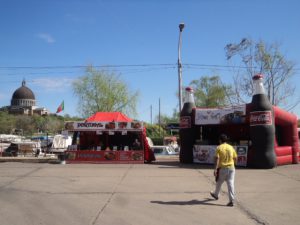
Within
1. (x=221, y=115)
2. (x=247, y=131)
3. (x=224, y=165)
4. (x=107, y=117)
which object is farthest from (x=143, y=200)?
(x=107, y=117)

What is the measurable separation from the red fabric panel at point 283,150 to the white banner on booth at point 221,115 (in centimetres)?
217

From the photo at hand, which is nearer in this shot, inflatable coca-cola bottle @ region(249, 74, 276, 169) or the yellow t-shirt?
the yellow t-shirt

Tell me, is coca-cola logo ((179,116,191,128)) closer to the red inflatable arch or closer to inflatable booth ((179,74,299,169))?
inflatable booth ((179,74,299,169))

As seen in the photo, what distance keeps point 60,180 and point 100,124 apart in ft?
30.2

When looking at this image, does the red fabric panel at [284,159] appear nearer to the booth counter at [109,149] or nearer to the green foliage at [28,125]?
the booth counter at [109,149]

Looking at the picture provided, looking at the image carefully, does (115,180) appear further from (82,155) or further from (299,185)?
(82,155)

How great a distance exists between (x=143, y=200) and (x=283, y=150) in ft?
38.9

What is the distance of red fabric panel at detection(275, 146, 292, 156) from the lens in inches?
772

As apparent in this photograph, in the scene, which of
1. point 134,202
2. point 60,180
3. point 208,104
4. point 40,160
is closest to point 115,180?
point 60,180

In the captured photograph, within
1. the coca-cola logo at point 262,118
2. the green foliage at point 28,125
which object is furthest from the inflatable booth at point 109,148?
the green foliage at point 28,125

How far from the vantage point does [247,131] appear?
74.8ft

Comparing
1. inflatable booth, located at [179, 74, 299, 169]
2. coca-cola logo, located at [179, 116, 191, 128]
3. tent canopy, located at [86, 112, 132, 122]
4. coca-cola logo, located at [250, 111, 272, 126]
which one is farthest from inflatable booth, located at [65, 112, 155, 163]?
coca-cola logo, located at [250, 111, 272, 126]

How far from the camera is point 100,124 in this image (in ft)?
77.6

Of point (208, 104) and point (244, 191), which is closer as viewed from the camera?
point (244, 191)
